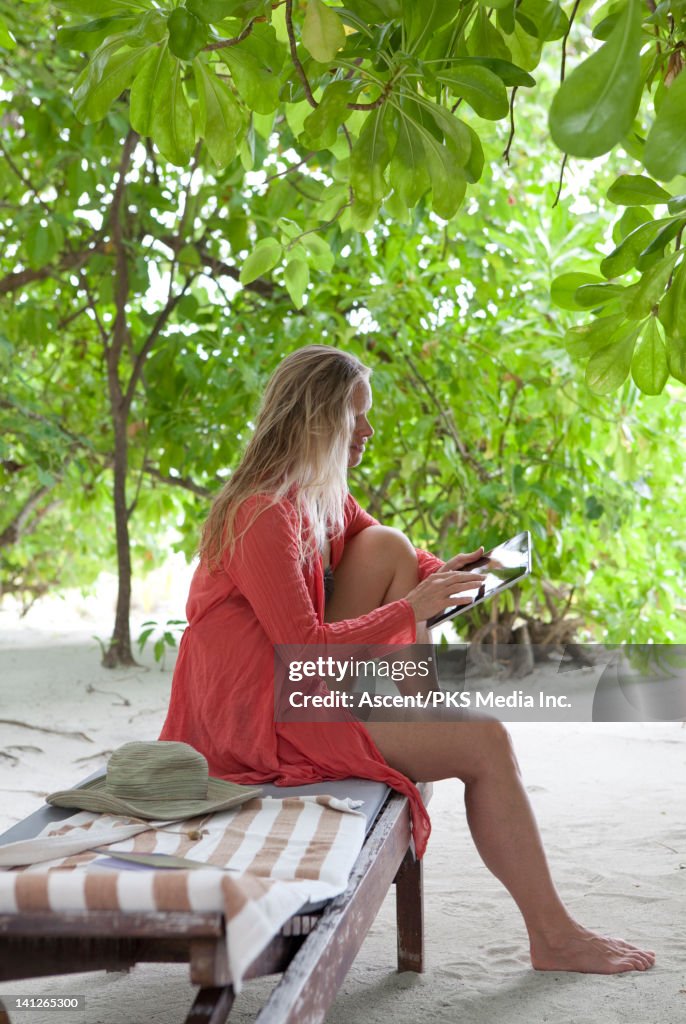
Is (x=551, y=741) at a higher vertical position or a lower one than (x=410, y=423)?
lower

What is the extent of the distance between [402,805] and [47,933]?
731 millimetres

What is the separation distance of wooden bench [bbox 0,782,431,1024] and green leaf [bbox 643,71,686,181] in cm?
74

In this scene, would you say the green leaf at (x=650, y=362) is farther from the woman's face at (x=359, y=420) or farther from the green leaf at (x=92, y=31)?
the woman's face at (x=359, y=420)

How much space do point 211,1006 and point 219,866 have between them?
10.8 inches

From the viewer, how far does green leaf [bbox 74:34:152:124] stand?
1062mm

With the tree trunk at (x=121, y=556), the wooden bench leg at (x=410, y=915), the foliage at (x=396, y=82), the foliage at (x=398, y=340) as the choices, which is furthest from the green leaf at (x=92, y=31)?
the tree trunk at (x=121, y=556)

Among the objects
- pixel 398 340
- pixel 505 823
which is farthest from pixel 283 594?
pixel 398 340

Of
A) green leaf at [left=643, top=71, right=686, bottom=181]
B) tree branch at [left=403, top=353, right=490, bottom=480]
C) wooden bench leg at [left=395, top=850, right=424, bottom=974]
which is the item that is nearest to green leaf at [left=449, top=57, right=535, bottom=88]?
green leaf at [left=643, top=71, right=686, bottom=181]

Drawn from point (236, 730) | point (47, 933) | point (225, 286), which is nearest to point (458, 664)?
point (225, 286)

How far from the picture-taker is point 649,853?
7.62 feet

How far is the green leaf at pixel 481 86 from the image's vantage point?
994mm

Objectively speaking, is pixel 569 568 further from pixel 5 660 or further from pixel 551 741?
pixel 5 660

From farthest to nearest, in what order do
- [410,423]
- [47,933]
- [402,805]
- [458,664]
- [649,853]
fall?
[458,664]
[410,423]
[649,853]
[402,805]
[47,933]

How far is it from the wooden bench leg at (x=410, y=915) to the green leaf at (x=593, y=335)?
3.17ft
